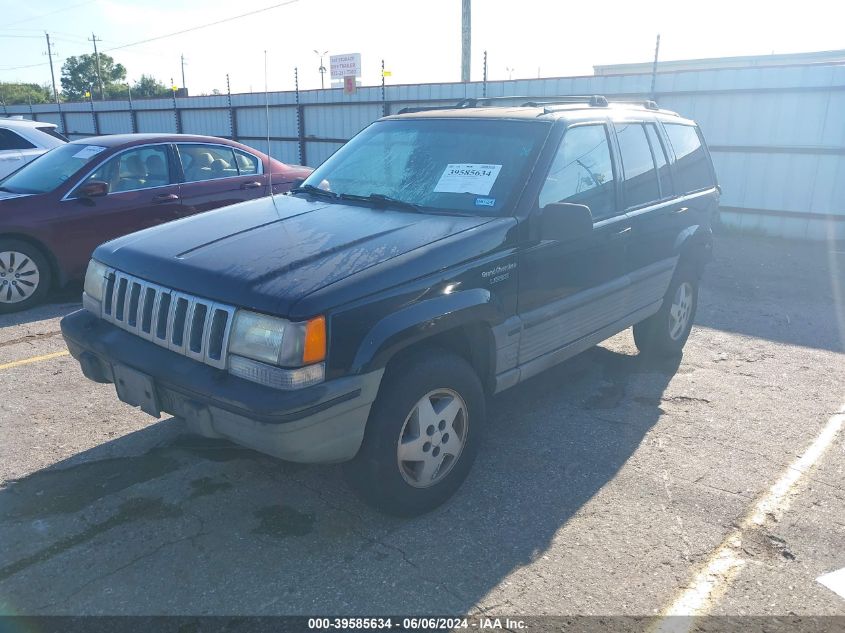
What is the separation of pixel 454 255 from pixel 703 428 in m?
2.24

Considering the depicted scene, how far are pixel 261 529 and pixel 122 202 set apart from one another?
4.94 metres

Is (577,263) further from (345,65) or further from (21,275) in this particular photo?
(345,65)

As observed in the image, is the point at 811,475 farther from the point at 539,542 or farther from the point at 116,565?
the point at 116,565

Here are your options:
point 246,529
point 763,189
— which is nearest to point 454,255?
point 246,529

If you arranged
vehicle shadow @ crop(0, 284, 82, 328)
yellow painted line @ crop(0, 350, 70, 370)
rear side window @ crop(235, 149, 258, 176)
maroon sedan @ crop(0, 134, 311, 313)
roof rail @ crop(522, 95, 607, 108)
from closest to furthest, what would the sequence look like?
roof rail @ crop(522, 95, 607, 108) → yellow painted line @ crop(0, 350, 70, 370) → vehicle shadow @ crop(0, 284, 82, 328) → maroon sedan @ crop(0, 134, 311, 313) → rear side window @ crop(235, 149, 258, 176)

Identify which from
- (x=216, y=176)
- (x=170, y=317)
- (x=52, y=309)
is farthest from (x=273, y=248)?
(x=216, y=176)

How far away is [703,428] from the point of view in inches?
171

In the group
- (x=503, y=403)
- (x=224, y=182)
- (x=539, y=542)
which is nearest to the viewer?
(x=539, y=542)

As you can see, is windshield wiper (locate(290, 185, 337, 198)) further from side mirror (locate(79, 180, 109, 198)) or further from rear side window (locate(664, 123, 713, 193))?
side mirror (locate(79, 180, 109, 198))

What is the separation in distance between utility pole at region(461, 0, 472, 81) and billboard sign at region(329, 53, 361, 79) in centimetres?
270

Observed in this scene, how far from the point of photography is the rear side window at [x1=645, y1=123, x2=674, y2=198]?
4.92 m

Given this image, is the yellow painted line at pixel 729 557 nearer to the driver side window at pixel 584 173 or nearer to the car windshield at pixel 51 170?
the driver side window at pixel 584 173

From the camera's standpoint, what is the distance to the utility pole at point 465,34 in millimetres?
17359

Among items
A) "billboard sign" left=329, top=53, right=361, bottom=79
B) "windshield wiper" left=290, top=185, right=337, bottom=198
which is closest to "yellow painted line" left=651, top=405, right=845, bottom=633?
"windshield wiper" left=290, top=185, right=337, bottom=198
